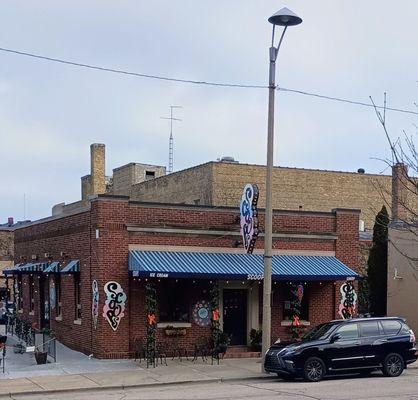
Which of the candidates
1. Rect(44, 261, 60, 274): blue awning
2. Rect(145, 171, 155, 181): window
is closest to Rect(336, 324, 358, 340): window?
Rect(44, 261, 60, 274): blue awning

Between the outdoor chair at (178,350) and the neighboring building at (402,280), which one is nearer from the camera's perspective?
the outdoor chair at (178,350)

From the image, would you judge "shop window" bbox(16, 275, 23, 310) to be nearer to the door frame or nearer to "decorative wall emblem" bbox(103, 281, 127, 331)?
"decorative wall emblem" bbox(103, 281, 127, 331)

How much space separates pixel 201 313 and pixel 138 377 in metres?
4.78

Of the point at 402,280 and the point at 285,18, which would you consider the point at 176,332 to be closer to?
the point at 285,18

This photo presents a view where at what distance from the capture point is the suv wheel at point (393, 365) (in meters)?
19.2

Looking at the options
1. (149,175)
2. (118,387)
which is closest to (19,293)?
(149,175)

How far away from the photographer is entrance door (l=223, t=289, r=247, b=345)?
24.0 meters

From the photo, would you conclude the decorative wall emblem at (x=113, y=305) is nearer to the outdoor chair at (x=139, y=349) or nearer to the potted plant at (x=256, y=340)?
the outdoor chair at (x=139, y=349)

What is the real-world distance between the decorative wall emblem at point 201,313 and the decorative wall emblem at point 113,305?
2.55m

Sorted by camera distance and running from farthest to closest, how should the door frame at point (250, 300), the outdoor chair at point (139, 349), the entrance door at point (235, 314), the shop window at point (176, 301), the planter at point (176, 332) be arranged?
the entrance door at point (235, 314) → the door frame at point (250, 300) → the shop window at point (176, 301) → the planter at point (176, 332) → the outdoor chair at point (139, 349)

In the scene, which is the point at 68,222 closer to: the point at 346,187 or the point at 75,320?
the point at 75,320

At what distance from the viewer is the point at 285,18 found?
17.8 m

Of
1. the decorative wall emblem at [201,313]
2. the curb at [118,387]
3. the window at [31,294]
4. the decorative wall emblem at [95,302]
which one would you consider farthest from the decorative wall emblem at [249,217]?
the window at [31,294]

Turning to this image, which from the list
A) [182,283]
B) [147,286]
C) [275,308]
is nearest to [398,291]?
[275,308]
